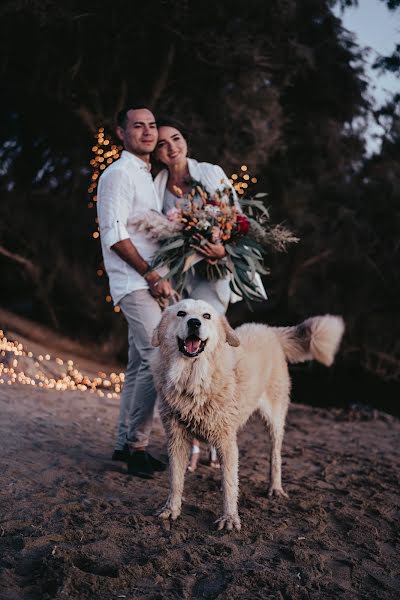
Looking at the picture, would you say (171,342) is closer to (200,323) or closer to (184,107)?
(200,323)

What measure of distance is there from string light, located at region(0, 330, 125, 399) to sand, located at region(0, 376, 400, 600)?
203cm

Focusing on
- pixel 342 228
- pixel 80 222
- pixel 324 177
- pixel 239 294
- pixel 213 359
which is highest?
pixel 324 177

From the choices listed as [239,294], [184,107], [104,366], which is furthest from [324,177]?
[239,294]

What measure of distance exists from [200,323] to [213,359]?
0.29 metres

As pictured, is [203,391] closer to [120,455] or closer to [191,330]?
[191,330]

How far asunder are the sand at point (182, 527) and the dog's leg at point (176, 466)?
0.27ft

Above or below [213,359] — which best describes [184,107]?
above

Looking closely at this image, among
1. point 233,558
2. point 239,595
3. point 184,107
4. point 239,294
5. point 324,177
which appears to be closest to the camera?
point 239,595

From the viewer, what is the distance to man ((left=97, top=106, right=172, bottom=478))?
4.29 metres

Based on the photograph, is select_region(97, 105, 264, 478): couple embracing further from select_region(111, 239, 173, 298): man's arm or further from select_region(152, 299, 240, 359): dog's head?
select_region(152, 299, 240, 359): dog's head

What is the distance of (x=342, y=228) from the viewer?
12.7 meters

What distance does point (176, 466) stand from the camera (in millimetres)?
3600

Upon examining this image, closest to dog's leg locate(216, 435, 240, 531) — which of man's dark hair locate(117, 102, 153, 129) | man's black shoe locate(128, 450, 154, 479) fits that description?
man's black shoe locate(128, 450, 154, 479)

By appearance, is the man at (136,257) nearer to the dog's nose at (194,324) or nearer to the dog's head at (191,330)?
the dog's head at (191,330)
